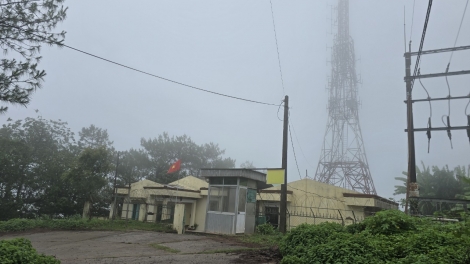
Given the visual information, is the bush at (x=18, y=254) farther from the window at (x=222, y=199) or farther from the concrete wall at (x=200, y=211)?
the concrete wall at (x=200, y=211)

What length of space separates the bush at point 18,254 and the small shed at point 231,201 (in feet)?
37.7

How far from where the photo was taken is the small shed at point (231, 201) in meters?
17.2

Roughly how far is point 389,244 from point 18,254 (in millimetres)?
7234

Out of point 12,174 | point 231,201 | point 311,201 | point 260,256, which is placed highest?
point 12,174

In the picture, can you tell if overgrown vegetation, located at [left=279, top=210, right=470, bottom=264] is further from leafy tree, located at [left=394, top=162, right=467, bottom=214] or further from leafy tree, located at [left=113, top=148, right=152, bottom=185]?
leafy tree, located at [left=113, top=148, right=152, bottom=185]

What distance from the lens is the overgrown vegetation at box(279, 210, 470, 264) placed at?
603cm

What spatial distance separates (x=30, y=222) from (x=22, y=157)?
30.0 feet

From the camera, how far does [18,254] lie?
569cm

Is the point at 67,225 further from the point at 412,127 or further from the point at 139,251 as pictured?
the point at 412,127

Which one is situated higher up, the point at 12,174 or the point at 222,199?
the point at 12,174

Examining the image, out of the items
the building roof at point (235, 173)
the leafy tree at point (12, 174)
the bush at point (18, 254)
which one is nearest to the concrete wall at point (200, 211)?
the building roof at point (235, 173)

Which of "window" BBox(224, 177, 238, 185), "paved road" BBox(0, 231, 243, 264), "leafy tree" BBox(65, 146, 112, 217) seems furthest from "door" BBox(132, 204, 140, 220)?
"window" BBox(224, 177, 238, 185)

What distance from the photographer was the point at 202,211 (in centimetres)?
2381

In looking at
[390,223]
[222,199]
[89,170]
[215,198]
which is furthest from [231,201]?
[89,170]
